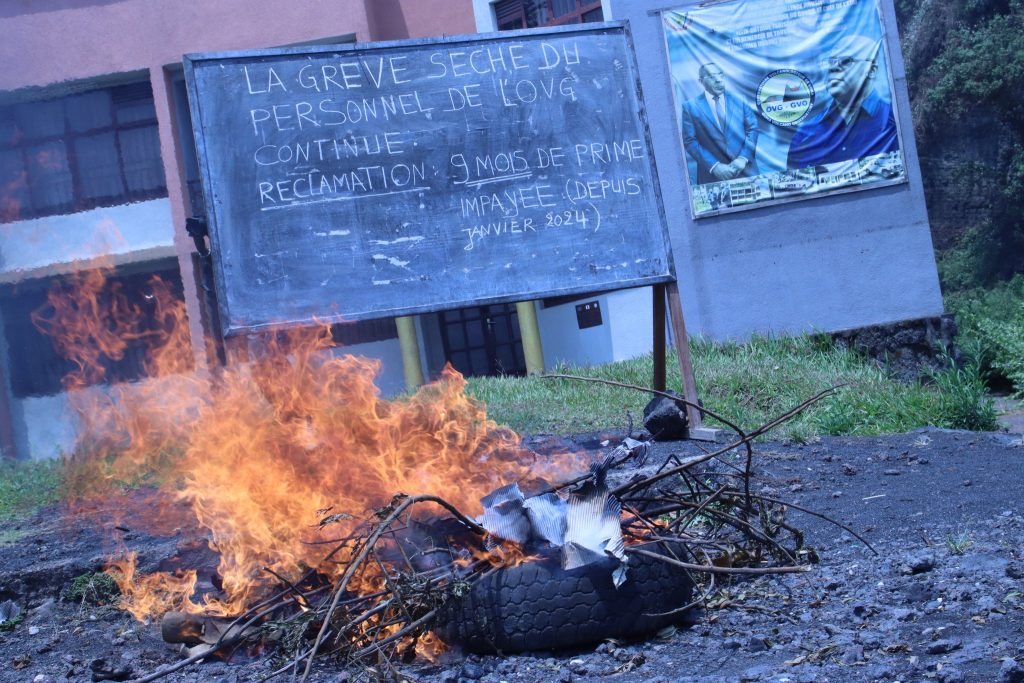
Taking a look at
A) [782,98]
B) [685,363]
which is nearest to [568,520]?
[685,363]

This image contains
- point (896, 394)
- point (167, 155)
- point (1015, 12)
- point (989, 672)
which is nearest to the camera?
point (989, 672)

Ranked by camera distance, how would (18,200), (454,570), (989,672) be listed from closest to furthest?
(989,672) < (454,570) < (18,200)

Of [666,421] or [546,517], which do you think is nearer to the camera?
[546,517]

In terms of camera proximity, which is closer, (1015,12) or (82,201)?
(82,201)

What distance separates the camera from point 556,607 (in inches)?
141

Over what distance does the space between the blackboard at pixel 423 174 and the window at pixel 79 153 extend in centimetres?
1073

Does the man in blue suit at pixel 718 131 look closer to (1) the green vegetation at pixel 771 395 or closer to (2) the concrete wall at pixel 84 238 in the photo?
(1) the green vegetation at pixel 771 395

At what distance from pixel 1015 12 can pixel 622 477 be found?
22.0 metres

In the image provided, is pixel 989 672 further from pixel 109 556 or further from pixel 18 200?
pixel 18 200

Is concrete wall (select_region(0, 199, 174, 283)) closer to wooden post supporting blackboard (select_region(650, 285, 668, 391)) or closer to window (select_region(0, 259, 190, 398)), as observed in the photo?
window (select_region(0, 259, 190, 398))

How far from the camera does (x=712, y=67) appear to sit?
11.8 m

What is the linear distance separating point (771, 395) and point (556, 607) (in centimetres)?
565

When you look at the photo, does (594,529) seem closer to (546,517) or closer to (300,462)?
(546,517)

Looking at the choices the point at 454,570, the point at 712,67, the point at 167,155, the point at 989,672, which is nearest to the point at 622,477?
the point at 454,570
